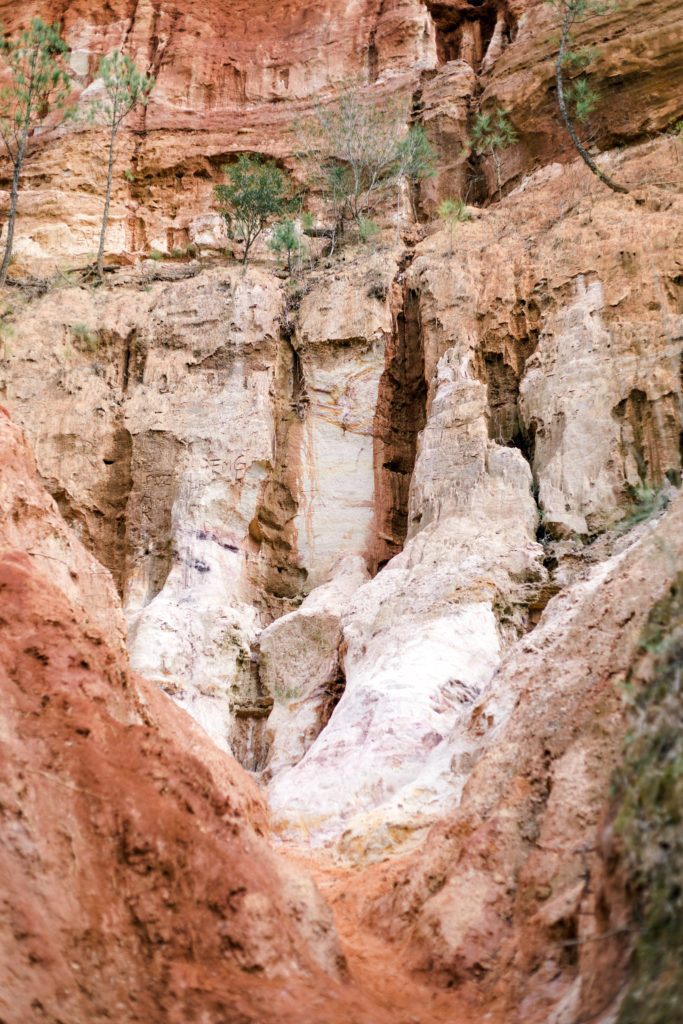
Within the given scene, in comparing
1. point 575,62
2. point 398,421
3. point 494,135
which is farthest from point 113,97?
point 398,421

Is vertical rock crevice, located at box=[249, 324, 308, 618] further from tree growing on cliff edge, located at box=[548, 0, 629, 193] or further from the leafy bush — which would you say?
the leafy bush

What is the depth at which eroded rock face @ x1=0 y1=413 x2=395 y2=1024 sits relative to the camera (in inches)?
208

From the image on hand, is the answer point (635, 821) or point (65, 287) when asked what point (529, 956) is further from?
point (65, 287)

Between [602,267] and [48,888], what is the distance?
16.2 metres

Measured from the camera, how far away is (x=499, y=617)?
44.5 ft

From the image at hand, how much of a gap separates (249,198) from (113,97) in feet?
21.7

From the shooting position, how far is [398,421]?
20484 millimetres

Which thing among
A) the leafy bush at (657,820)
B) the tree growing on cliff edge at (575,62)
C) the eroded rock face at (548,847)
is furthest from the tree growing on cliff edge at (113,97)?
the leafy bush at (657,820)

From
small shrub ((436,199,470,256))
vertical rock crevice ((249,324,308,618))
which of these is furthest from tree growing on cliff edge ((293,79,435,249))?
vertical rock crevice ((249,324,308,618))

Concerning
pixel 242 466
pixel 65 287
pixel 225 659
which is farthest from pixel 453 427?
pixel 65 287

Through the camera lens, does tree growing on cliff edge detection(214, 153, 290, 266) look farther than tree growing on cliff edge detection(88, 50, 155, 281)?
No

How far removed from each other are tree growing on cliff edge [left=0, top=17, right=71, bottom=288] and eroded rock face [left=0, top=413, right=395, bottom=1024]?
64.6 feet

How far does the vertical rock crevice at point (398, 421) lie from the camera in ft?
63.7

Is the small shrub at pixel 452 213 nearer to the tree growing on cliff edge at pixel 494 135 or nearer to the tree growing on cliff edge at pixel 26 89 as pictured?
the tree growing on cliff edge at pixel 494 135
